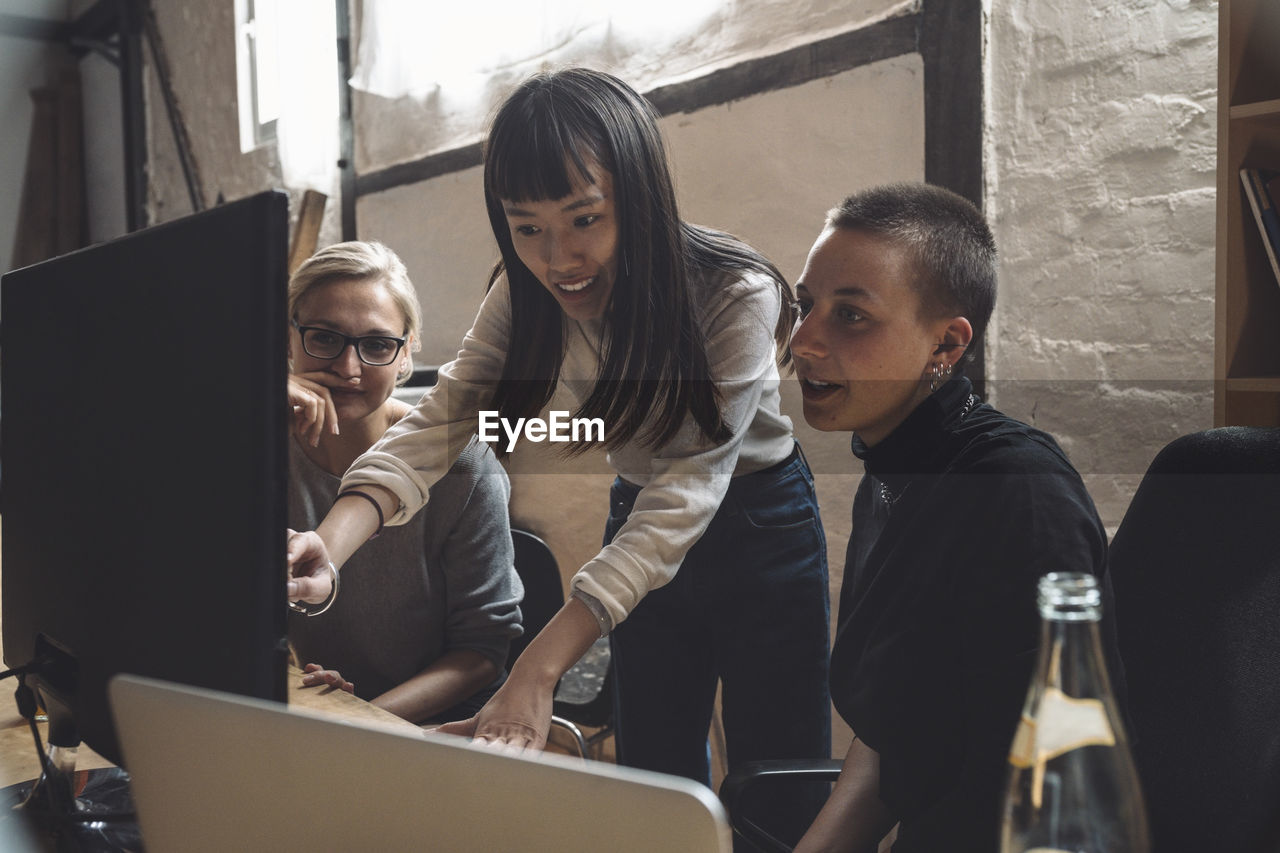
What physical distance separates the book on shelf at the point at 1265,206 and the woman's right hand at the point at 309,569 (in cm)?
130

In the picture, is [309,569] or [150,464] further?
[309,569]

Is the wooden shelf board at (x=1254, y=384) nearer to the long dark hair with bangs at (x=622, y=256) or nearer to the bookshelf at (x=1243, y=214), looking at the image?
the bookshelf at (x=1243, y=214)

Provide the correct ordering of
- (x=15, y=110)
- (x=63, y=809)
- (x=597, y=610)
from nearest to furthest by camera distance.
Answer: (x=63, y=809) → (x=597, y=610) → (x=15, y=110)

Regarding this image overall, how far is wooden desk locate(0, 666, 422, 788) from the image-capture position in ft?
3.22

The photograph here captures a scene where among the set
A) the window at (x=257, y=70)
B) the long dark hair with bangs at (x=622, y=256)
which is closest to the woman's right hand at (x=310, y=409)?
the long dark hair with bangs at (x=622, y=256)

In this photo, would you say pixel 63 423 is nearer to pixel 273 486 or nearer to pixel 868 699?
pixel 273 486

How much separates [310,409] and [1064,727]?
1.33 metres

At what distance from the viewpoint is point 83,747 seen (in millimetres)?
1068

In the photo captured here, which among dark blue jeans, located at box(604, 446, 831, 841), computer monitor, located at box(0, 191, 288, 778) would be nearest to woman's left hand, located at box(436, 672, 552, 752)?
computer monitor, located at box(0, 191, 288, 778)

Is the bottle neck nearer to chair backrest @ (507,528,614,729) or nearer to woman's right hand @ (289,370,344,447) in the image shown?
woman's right hand @ (289,370,344,447)

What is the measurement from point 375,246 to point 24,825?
1.16 meters

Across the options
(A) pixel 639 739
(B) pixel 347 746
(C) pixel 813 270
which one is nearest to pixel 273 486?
(B) pixel 347 746

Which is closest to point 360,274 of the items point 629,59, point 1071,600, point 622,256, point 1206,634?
point 622,256

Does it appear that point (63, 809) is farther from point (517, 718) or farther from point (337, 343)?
point (337, 343)
